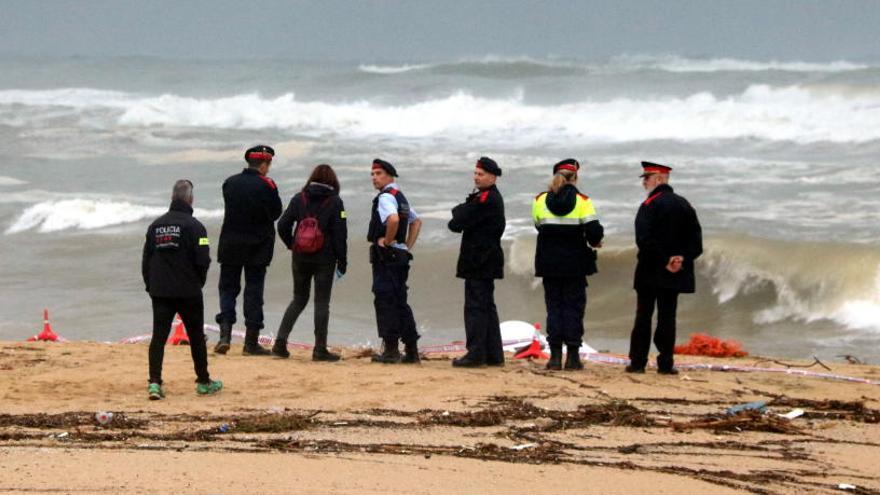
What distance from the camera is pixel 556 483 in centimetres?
702

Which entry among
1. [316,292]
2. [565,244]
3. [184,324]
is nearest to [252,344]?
[316,292]

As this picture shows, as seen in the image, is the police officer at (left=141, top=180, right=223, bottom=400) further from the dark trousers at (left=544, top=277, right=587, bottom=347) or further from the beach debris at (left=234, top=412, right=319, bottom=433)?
the dark trousers at (left=544, top=277, right=587, bottom=347)

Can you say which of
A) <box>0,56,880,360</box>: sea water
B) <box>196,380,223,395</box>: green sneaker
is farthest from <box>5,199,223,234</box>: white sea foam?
<box>196,380,223,395</box>: green sneaker

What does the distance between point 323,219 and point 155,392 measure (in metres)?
2.07

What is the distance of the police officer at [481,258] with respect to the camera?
10805 millimetres

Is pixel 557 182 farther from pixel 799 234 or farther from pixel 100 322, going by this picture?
pixel 799 234

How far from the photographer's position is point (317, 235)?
35.8ft

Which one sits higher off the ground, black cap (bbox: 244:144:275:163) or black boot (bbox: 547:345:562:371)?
black cap (bbox: 244:144:275:163)

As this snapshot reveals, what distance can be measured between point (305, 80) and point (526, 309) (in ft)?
156

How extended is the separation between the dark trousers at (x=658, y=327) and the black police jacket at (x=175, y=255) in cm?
326

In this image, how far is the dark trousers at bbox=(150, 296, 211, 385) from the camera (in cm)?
945

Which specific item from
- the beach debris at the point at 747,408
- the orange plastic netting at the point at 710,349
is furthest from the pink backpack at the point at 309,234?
the orange plastic netting at the point at 710,349

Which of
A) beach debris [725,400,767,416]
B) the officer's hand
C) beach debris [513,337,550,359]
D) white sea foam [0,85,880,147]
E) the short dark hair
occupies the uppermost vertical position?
white sea foam [0,85,880,147]

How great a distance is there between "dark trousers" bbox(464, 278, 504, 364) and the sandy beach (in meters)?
0.25
